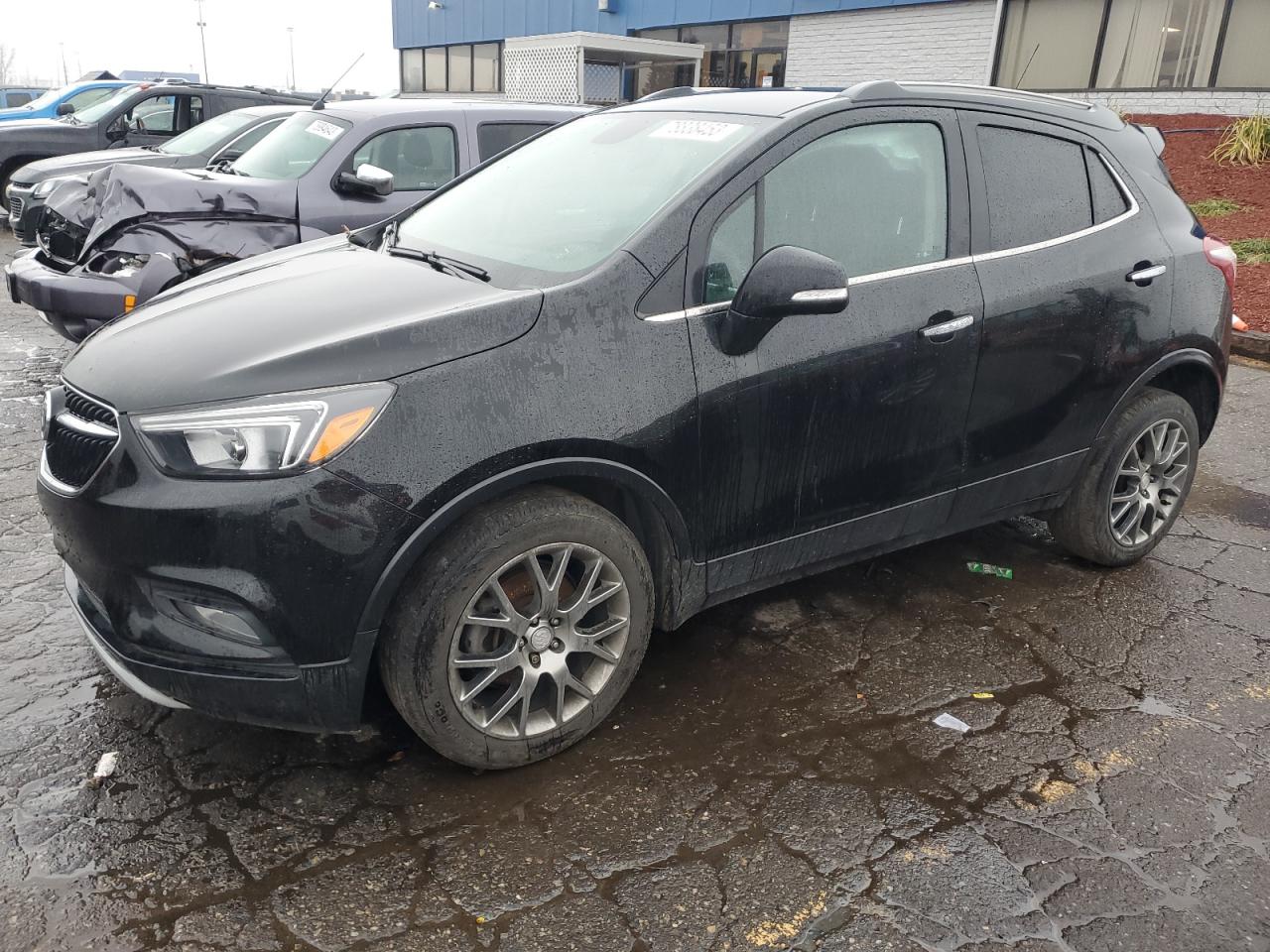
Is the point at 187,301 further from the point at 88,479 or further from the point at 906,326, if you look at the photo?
the point at 906,326

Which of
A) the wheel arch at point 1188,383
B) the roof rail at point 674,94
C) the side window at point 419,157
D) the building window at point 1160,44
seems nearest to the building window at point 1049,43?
the building window at point 1160,44

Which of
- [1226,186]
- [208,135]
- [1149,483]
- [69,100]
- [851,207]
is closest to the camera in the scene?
[851,207]

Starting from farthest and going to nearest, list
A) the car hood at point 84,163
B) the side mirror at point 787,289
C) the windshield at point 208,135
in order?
the windshield at point 208,135
the car hood at point 84,163
the side mirror at point 787,289

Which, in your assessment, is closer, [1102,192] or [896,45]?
[1102,192]

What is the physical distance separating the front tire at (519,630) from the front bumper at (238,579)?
0.44 ft

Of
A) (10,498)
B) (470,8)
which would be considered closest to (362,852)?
(10,498)

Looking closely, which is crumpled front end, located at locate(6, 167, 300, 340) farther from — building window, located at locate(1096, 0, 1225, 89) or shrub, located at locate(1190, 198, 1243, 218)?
building window, located at locate(1096, 0, 1225, 89)

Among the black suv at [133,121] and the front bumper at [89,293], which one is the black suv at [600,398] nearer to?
the front bumper at [89,293]

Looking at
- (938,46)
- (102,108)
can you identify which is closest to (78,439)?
(102,108)

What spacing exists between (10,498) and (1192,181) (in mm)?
13741

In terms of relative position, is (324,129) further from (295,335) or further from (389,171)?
(295,335)

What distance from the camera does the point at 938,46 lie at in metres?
18.1

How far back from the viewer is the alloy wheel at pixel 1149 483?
404 cm

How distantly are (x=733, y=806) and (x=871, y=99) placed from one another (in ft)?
7.29
